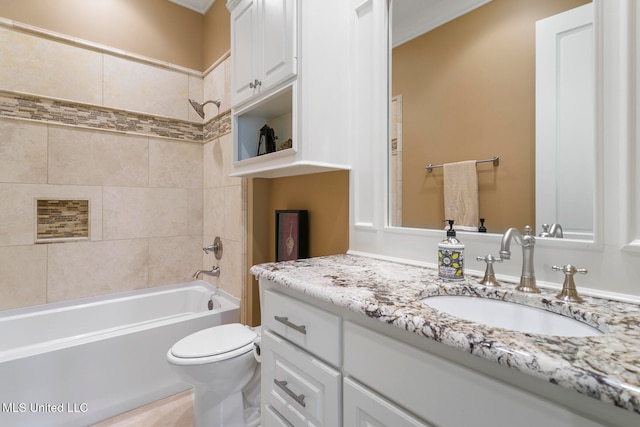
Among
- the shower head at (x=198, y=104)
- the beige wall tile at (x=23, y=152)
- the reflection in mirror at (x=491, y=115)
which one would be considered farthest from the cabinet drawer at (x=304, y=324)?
the beige wall tile at (x=23, y=152)

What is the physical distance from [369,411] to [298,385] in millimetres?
294

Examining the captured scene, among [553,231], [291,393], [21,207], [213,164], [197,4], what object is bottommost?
[291,393]

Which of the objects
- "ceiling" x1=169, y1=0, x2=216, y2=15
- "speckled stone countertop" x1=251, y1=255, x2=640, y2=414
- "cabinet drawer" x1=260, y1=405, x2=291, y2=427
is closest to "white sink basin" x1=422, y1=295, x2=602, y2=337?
"speckled stone countertop" x1=251, y1=255, x2=640, y2=414

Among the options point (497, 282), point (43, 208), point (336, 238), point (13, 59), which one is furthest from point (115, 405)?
point (13, 59)

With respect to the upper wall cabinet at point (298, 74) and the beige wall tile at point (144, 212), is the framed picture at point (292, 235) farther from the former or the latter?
the beige wall tile at point (144, 212)

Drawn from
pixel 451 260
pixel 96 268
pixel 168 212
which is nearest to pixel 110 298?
pixel 96 268

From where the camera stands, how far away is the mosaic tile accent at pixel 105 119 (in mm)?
2064

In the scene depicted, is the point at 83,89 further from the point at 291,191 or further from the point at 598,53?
the point at 598,53

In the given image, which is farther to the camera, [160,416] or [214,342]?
[160,416]

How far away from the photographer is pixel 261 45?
149 centimetres

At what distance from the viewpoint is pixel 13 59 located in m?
2.05

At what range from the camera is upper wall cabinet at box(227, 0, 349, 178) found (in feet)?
4.26

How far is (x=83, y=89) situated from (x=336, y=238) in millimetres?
2281

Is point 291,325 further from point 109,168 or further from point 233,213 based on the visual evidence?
point 109,168
